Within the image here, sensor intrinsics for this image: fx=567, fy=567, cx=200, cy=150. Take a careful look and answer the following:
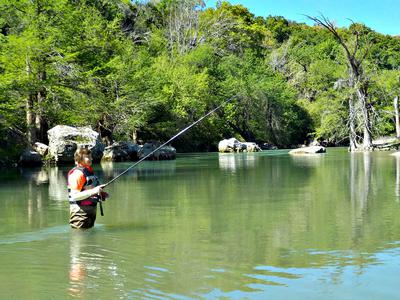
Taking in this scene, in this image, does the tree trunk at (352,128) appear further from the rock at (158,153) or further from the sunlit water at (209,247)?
the sunlit water at (209,247)

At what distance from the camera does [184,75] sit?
187 feet

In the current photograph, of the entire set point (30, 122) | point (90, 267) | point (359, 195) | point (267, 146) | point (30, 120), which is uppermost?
point (30, 120)

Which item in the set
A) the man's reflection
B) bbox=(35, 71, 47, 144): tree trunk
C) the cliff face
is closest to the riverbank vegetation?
bbox=(35, 71, 47, 144): tree trunk

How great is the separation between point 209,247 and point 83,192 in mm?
2461

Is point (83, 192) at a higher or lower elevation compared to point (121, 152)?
lower

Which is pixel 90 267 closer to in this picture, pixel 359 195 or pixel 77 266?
pixel 77 266

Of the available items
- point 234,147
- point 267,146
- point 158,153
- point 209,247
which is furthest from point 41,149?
point 267,146

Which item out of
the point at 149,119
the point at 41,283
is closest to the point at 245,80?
the point at 149,119

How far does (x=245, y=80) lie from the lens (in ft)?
227

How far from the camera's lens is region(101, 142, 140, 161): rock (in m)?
36.4

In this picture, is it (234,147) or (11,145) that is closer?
(11,145)

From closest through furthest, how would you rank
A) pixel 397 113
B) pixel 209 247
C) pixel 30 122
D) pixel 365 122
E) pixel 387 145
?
pixel 209 247 → pixel 30 122 → pixel 365 122 → pixel 387 145 → pixel 397 113

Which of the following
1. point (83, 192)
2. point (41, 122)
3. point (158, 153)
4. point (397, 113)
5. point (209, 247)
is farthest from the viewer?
point (397, 113)

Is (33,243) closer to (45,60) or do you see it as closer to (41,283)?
(41,283)
